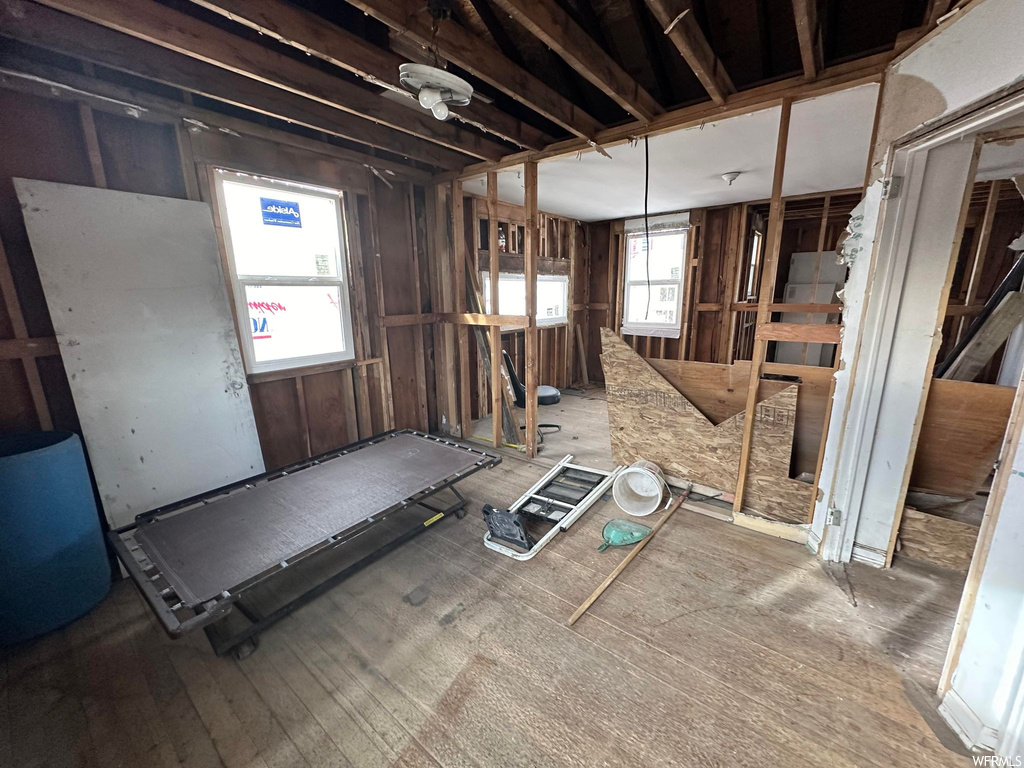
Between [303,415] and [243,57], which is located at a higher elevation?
[243,57]

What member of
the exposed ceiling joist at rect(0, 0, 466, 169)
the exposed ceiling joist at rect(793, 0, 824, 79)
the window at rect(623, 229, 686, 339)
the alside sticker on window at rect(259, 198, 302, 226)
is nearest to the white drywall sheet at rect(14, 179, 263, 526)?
the alside sticker on window at rect(259, 198, 302, 226)

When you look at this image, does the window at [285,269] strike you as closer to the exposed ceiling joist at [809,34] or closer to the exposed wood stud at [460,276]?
the exposed wood stud at [460,276]

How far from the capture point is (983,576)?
52.7 inches

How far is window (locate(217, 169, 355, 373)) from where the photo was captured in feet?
8.94

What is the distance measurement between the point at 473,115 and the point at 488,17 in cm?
47

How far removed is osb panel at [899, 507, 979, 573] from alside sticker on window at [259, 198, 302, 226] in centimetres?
446

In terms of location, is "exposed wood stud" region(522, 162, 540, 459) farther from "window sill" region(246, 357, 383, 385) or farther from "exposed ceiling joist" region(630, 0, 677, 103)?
"window sill" region(246, 357, 383, 385)

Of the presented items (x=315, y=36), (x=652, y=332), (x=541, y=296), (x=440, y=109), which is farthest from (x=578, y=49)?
(x=652, y=332)

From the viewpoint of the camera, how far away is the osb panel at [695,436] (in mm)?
2502

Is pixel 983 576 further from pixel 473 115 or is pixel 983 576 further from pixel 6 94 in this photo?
pixel 6 94

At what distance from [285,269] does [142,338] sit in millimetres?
1027

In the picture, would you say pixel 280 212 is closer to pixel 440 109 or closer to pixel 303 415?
pixel 303 415

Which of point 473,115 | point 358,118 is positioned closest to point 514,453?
point 473,115

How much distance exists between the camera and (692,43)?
177 centimetres
